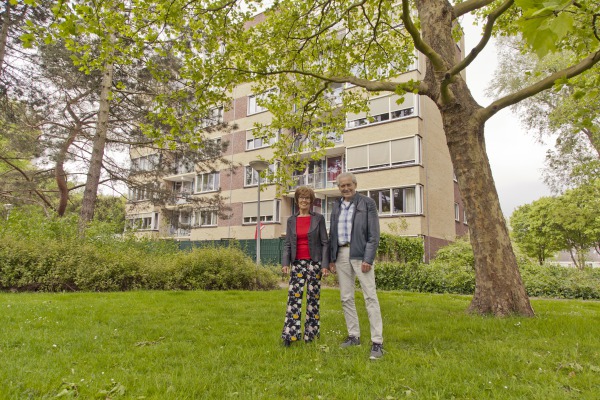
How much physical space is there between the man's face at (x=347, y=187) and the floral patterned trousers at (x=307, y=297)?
0.91 m

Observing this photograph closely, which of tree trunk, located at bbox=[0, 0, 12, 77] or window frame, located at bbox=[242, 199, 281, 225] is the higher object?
tree trunk, located at bbox=[0, 0, 12, 77]

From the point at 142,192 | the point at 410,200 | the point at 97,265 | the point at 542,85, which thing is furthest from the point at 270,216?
the point at 542,85

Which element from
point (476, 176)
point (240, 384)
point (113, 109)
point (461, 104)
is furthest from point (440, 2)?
point (113, 109)

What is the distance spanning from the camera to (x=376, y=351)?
13.6ft

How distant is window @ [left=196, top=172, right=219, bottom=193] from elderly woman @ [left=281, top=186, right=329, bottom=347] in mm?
28551

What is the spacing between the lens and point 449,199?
24.2m

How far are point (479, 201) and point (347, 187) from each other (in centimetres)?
308

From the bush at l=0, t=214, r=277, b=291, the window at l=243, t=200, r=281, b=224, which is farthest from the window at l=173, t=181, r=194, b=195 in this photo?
the bush at l=0, t=214, r=277, b=291

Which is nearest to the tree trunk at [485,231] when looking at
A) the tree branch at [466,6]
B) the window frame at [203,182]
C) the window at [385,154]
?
the tree branch at [466,6]

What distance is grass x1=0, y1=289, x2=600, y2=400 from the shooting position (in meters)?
3.14

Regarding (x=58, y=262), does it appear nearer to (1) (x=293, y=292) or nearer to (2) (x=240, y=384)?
(1) (x=293, y=292)

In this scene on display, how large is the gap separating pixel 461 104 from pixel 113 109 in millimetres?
15381

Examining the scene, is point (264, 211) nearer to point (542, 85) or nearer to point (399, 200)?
point (399, 200)

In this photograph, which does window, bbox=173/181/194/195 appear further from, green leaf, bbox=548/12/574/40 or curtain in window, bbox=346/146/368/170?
green leaf, bbox=548/12/574/40
